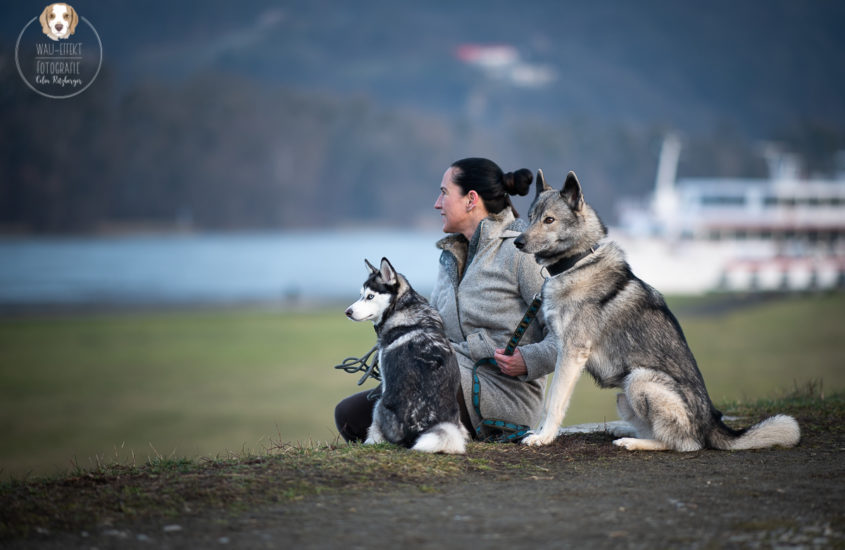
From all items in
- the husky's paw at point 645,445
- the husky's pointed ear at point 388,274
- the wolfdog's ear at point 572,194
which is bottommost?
the husky's paw at point 645,445

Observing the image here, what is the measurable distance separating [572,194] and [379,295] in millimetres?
1372

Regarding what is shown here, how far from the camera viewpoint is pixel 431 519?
3.79 meters

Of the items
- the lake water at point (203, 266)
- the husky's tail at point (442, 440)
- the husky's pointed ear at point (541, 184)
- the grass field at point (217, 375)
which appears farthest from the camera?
the lake water at point (203, 266)

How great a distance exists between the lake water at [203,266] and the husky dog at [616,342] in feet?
183

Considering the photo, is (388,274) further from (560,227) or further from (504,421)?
(504,421)

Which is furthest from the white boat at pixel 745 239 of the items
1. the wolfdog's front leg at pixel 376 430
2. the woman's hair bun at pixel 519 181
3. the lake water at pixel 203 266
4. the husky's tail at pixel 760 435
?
the wolfdog's front leg at pixel 376 430

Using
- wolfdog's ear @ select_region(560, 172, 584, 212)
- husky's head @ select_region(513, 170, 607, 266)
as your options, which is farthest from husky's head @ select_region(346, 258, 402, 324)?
wolfdog's ear @ select_region(560, 172, 584, 212)

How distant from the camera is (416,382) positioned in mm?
4918

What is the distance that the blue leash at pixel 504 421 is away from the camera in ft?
17.4

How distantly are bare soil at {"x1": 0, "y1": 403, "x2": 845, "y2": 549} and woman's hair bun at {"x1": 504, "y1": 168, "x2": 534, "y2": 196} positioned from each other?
1.69 meters

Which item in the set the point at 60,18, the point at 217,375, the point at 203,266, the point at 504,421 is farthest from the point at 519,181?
the point at 203,266

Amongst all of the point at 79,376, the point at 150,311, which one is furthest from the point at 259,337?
the point at 150,311

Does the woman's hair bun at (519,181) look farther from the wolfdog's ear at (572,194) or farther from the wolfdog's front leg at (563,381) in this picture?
the wolfdog's front leg at (563,381)

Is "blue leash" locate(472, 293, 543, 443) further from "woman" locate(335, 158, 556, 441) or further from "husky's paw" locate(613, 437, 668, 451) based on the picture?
"husky's paw" locate(613, 437, 668, 451)
